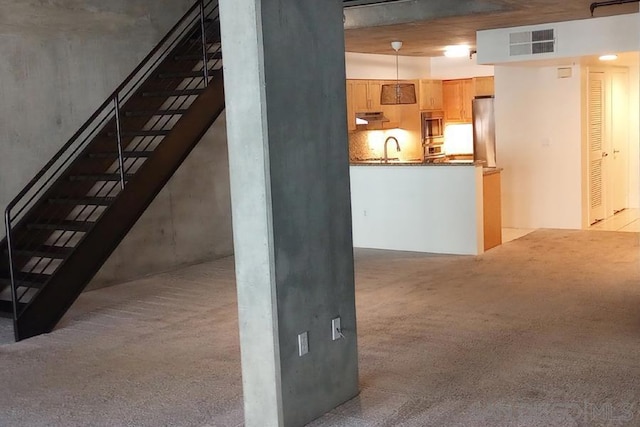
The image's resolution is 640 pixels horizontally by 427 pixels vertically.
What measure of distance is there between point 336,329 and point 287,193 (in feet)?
2.86

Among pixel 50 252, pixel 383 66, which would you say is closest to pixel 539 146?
pixel 383 66

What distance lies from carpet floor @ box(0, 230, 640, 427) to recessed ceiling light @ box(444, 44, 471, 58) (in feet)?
13.5

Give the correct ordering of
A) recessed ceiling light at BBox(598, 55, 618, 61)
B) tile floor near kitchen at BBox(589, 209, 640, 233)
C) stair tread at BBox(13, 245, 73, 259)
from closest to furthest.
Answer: stair tread at BBox(13, 245, 73, 259) < recessed ceiling light at BBox(598, 55, 618, 61) < tile floor near kitchen at BBox(589, 209, 640, 233)

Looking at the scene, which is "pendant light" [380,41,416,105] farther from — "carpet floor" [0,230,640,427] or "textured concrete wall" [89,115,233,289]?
"carpet floor" [0,230,640,427]

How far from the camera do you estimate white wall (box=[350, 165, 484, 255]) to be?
8.58 m

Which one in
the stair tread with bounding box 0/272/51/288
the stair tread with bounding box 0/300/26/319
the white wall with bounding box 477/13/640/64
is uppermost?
the white wall with bounding box 477/13/640/64

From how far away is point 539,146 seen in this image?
10336 mm

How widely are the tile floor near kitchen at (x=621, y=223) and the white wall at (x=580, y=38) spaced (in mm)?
2554

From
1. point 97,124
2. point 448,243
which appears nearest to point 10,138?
point 97,124

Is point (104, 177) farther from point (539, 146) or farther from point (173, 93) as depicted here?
point (539, 146)

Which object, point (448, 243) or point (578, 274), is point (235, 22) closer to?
point (578, 274)

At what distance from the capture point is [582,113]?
10.0 metres

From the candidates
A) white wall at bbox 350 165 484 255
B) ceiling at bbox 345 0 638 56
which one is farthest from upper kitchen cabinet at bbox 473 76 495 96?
white wall at bbox 350 165 484 255

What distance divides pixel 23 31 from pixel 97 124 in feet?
3.78
